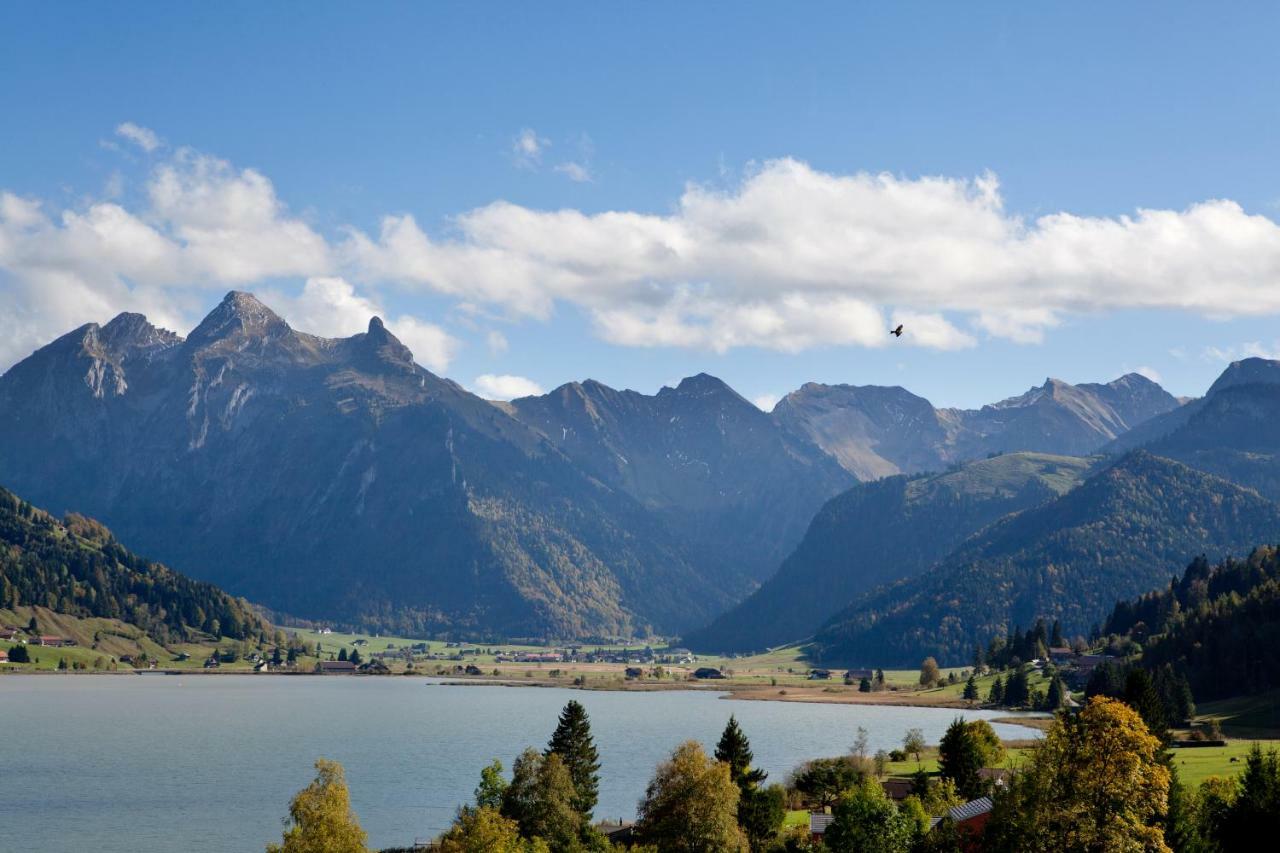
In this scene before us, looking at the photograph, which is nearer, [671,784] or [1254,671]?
[671,784]

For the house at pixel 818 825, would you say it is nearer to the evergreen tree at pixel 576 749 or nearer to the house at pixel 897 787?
the house at pixel 897 787

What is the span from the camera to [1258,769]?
262ft

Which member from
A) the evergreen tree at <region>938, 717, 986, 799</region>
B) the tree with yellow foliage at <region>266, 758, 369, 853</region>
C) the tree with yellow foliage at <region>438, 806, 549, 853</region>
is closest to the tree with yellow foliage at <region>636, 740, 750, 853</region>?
the tree with yellow foliage at <region>438, 806, 549, 853</region>

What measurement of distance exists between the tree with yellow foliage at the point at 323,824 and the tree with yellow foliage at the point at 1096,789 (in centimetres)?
3370

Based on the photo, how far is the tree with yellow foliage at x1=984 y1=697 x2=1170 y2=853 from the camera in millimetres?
61500

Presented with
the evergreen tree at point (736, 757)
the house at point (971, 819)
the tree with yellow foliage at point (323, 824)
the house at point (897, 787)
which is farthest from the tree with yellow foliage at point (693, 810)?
the house at point (897, 787)

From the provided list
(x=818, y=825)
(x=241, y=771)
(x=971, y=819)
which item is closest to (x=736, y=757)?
(x=818, y=825)

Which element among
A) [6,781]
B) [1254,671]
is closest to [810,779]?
[6,781]

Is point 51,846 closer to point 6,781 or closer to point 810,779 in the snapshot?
point 6,781

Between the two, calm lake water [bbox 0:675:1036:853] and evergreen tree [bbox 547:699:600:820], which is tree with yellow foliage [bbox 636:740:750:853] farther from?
calm lake water [bbox 0:675:1036:853]

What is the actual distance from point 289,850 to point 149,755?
316ft

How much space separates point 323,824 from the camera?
71.6m

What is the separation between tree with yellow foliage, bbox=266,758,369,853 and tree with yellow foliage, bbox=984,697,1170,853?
3370cm

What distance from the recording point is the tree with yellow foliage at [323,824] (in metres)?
71.1
